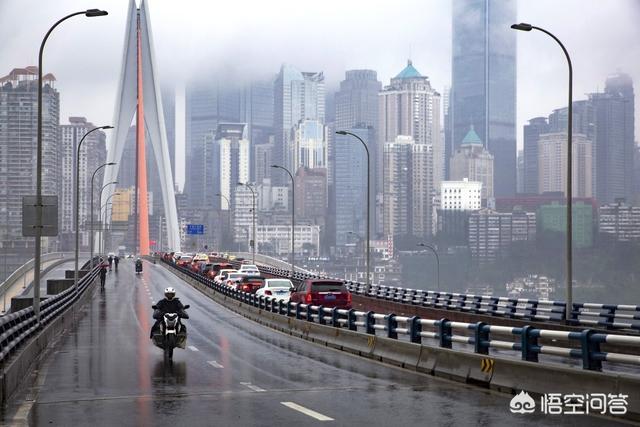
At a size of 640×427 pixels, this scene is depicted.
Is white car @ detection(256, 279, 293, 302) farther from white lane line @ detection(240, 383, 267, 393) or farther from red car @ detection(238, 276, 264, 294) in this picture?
white lane line @ detection(240, 383, 267, 393)

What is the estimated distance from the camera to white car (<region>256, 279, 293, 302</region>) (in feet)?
163

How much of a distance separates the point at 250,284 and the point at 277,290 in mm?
11917

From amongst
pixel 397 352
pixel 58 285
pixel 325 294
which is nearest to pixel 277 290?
pixel 325 294

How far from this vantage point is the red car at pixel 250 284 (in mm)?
60969

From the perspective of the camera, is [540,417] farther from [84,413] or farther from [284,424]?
[84,413]

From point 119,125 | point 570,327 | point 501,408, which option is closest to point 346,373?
Answer: point 501,408

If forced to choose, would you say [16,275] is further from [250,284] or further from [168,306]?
[168,306]

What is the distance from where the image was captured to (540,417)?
44.7ft

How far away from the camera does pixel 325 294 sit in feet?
134

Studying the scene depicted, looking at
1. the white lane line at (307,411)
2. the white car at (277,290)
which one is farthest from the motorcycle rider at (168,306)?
the white car at (277,290)

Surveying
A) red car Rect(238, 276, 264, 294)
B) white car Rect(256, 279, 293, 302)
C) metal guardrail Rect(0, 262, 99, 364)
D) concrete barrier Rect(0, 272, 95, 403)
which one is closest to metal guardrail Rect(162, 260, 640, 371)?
concrete barrier Rect(0, 272, 95, 403)

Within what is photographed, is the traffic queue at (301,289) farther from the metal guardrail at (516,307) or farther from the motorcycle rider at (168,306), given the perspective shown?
the motorcycle rider at (168,306)

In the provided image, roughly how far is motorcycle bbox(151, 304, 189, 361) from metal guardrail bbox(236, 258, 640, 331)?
13360 millimetres

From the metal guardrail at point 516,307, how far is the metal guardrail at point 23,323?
13170 millimetres
